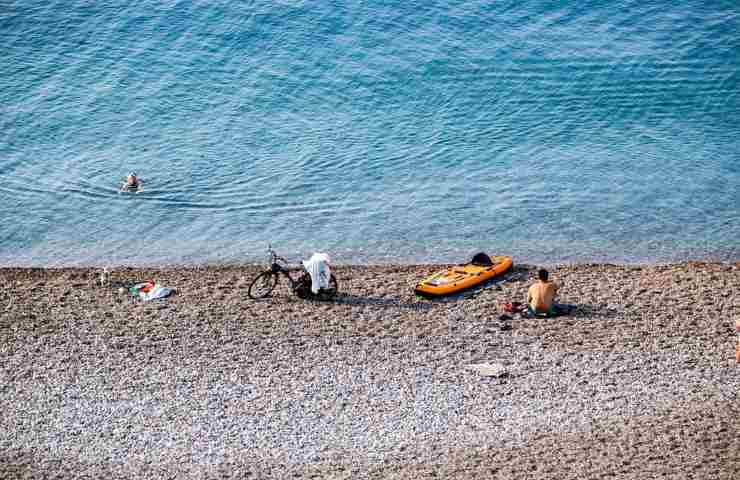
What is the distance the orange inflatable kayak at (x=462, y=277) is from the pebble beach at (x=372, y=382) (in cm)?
25

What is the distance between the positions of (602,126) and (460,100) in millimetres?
5720

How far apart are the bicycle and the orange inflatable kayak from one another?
1980mm

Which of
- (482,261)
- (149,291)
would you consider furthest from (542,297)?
(149,291)

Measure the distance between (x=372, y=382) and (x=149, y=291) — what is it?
6.91m

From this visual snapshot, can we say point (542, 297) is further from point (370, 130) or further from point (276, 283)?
point (370, 130)

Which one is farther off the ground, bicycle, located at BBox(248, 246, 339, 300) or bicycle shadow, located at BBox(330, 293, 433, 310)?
bicycle, located at BBox(248, 246, 339, 300)

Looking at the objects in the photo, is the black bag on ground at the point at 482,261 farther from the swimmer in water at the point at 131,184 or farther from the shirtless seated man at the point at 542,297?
the swimmer in water at the point at 131,184

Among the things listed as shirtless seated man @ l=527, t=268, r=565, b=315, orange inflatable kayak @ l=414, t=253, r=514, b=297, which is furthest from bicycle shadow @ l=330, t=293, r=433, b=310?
shirtless seated man @ l=527, t=268, r=565, b=315

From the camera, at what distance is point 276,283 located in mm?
21906

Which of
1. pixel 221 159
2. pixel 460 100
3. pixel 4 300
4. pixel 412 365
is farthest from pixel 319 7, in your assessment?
pixel 412 365

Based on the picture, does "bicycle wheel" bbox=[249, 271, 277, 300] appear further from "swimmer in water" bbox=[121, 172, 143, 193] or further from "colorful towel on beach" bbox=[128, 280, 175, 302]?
"swimmer in water" bbox=[121, 172, 143, 193]

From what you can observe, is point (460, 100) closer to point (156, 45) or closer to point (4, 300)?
point (156, 45)

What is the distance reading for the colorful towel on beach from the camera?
71.9ft

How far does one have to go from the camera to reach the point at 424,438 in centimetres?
1594
